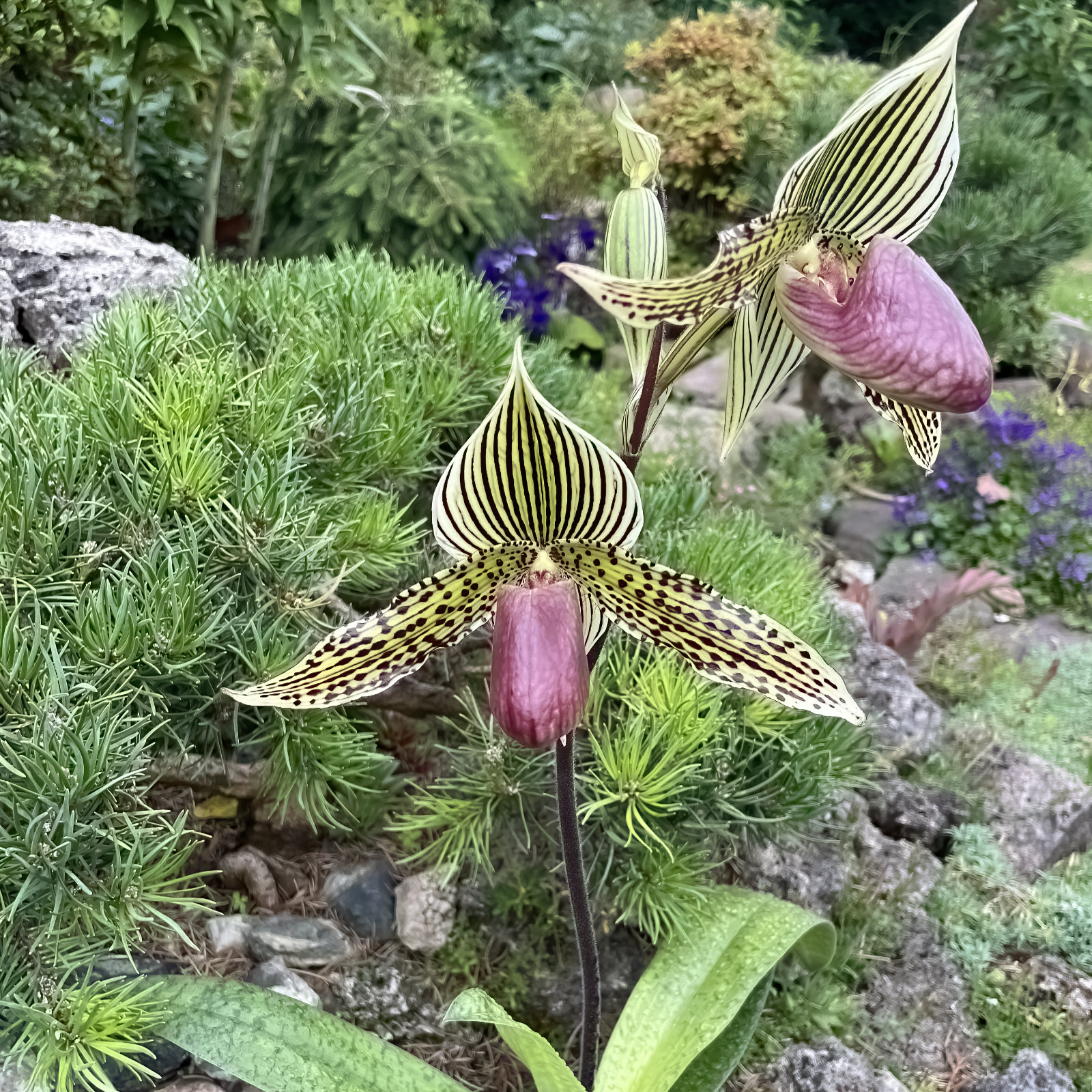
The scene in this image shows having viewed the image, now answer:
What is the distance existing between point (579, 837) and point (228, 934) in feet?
2.17

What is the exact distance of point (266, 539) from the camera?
1118mm

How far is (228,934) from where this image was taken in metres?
1.22

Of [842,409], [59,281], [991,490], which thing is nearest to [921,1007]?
[991,490]

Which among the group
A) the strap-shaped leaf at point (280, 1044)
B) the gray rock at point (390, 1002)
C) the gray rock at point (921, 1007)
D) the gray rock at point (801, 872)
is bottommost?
the gray rock at point (921, 1007)

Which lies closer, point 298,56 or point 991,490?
point 298,56

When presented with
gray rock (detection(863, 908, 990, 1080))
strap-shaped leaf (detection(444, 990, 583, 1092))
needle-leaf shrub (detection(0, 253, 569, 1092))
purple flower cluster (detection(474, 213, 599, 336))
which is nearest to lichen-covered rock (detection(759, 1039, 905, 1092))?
gray rock (detection(863, 908, 990, 1080))

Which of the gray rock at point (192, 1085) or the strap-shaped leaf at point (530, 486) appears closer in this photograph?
the strap-shaped leaf at point (530, 486)

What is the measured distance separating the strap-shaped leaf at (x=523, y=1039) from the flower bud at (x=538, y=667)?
0.34 metres

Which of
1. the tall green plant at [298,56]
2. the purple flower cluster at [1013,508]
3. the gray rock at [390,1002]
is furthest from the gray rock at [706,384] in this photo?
the gray rock at [390,1002]

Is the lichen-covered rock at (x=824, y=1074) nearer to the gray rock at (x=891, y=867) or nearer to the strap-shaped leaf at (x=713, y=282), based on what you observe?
the gray rock at (x=891, y=867)

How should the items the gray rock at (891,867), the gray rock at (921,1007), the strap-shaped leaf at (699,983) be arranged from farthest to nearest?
the gray rock at (891,867) < the gray rock at (921,1007) < the strap-shaped leaf at (699,983)

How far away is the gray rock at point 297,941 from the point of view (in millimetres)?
1229

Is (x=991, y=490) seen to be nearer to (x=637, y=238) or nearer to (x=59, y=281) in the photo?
(x=637, y=238)

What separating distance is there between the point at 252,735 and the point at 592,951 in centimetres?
55
